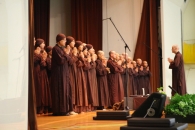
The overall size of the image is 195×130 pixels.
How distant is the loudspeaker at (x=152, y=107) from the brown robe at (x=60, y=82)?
96.2 inches

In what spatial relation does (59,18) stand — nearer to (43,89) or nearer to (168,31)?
(168,31)

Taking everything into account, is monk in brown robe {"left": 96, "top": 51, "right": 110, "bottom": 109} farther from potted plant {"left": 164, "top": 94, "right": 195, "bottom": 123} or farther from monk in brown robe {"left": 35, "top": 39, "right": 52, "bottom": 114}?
potted plant {"left": 164, "top": 94, "right": 195, "bottom": 123}

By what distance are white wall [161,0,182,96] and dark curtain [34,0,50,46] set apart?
12.0ft

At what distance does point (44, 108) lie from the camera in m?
7.27

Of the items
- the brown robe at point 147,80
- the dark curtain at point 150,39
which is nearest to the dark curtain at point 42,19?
the dark curtain at point 150,39

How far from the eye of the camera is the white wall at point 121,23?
12219mm

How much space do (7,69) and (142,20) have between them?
9.56m

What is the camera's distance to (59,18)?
484 inches

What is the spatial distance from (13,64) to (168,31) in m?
8.71

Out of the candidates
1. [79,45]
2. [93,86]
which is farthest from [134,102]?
[79,45]

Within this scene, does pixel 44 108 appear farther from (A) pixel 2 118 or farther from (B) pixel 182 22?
(B) pixel 182 22

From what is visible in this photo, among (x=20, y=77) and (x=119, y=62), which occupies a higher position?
(x=119, y=62)

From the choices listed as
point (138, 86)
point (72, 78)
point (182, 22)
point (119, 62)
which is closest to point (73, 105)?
point (72, 78)

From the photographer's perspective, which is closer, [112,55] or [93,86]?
[93,86]
